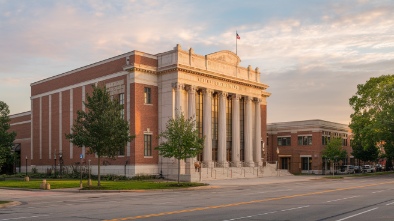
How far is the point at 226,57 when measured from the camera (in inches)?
2682

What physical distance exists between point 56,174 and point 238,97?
26593mm

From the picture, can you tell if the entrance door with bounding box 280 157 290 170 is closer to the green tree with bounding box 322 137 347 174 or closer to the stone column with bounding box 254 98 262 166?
the green tree with bounding box 322 137 347 174

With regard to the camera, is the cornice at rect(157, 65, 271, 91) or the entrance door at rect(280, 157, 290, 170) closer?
the cornice at rect(157, 65, 271, 91)

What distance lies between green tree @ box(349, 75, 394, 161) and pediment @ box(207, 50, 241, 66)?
21.4 meters

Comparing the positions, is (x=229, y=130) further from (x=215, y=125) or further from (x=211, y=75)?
(x=211, y=75)

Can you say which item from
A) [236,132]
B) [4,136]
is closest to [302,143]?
[236,132]

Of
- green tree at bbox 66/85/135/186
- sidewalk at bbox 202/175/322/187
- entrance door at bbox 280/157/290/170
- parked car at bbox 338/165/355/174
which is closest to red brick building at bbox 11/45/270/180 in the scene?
sidewalk at bbox 202/175/322/187

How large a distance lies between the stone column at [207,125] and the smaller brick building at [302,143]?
31937 mm

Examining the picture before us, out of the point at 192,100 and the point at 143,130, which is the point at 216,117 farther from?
the point at 143,130

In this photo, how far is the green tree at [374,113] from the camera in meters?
70.1

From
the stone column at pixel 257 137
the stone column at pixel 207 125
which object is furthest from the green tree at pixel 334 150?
the stone column at pixel 207 125

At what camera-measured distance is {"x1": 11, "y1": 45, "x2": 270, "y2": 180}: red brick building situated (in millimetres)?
59094

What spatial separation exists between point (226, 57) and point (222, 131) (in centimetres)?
1035

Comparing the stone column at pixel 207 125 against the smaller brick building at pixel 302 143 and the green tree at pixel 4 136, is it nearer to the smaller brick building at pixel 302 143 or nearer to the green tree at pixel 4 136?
the green tree at pixel 4 136
